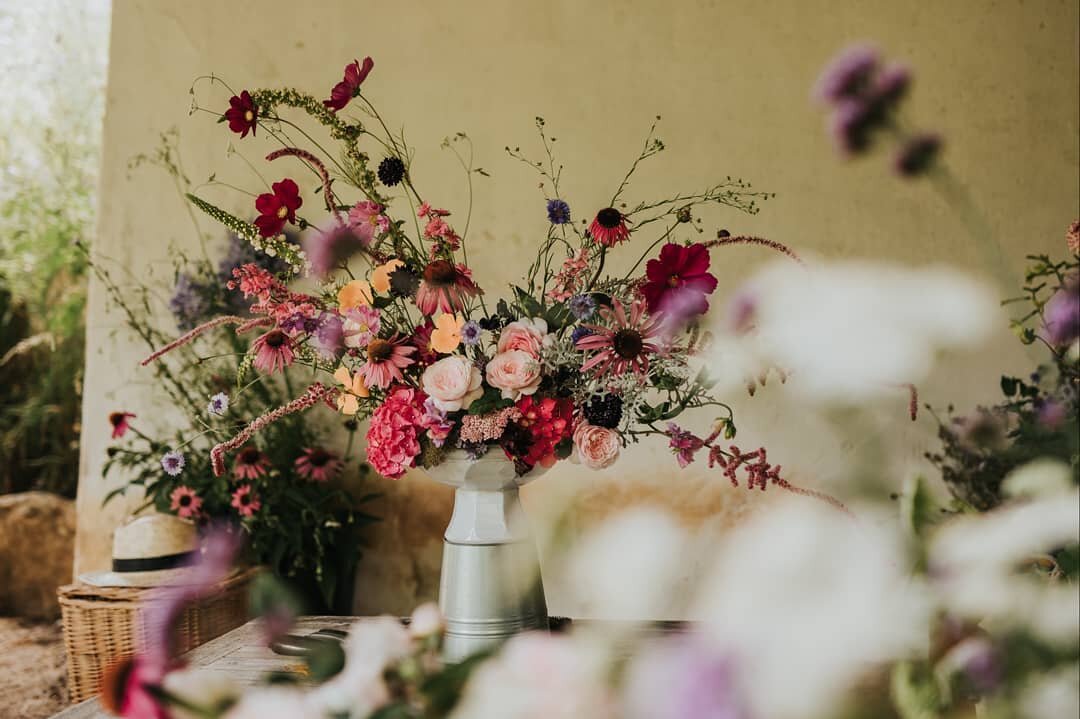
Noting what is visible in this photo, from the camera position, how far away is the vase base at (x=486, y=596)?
1.41 m

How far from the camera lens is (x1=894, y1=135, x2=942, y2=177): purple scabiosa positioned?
31 cm

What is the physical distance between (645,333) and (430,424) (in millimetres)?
307

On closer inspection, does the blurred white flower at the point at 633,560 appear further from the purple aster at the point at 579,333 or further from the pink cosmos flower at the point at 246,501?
the pink cosmos flower at the point at 246,501

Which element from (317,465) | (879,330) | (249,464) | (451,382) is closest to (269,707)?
(879,330)

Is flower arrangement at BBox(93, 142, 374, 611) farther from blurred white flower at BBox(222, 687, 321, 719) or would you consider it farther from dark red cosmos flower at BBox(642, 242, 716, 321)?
blurred white flower at BBox(222, 687, 321, 719)

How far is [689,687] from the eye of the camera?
33cm

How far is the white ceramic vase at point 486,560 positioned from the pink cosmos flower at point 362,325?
20 centimetres

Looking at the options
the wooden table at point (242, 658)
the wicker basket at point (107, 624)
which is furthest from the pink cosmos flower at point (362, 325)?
the wicker basket at point (107, 624)

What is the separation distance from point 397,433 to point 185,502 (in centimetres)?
153

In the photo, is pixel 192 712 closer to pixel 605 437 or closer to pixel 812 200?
pixel 605 437

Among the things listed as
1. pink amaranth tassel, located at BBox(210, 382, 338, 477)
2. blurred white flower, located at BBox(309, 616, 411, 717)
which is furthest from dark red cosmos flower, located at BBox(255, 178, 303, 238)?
blurred white flower, located at BBox(309, 616, 411, 717)

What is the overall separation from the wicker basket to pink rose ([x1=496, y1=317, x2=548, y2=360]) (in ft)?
4.35

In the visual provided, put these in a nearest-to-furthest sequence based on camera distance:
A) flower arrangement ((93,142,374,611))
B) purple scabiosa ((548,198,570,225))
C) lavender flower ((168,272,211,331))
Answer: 1. purple scabiosa ((548,198,570,225))
2. flower arrangement ((93,142,374,611))
3. lavender flower ((168,272,211,331))

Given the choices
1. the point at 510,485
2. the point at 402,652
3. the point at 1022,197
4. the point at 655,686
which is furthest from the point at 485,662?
the point at 1022,197
